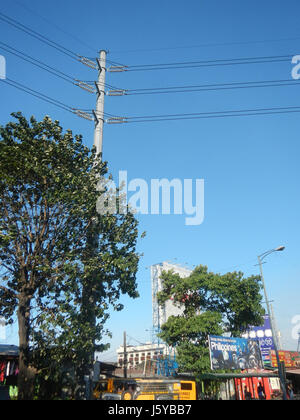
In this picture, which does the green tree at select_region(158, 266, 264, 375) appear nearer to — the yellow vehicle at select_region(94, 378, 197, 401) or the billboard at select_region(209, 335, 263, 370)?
the billboard at select_region(209, 335, 263, 370)

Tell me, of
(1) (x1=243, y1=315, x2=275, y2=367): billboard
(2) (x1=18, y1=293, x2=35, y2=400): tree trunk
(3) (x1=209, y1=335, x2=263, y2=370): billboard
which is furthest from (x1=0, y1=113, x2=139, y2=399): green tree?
(1) (x1=243, y1=315, x2=275, y2=367): billboard

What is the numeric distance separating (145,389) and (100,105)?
19231 millimetres

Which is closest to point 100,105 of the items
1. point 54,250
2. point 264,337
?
point 54,250

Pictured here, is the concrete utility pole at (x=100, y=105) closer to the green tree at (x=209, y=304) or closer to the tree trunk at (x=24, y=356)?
the tree trunk at (x=24, y=356)

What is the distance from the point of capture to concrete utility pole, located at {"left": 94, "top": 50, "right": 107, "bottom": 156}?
20.5m

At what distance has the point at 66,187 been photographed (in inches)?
570

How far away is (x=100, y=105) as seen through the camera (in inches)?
893

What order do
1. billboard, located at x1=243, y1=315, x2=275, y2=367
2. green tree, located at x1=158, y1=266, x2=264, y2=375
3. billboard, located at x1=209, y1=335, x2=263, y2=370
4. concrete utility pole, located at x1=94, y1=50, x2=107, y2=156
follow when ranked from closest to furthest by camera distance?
1. concrete utility pole, located at x1=94, y1=50, x2=107, y2=156
2. billboard, located at x1=209, y1=335, x2=263, y2=370
3. green tree, located at x1=158, y1=266, x2=264, y2=375
4. billboard, located at x1=243, y1=315, x2=275, y2=367

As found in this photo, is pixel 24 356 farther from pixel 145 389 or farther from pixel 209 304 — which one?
pixel 209 304

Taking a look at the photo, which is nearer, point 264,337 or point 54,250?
point 54,250

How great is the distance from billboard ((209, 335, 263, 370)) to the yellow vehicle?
574 cm

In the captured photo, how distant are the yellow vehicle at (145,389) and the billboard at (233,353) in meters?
5.74
